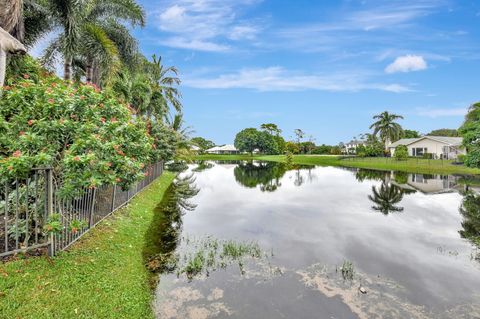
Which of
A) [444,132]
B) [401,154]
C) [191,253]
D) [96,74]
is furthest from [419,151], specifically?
[444,132]

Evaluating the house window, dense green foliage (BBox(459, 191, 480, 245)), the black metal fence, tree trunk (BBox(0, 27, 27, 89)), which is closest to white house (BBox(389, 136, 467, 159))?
the house window

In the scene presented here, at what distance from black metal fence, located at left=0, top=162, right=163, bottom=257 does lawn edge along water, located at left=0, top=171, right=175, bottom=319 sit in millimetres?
373

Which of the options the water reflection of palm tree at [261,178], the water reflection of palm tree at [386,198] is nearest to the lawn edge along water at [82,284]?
the water reflection of palm tree at [386,198]

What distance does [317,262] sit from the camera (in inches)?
335

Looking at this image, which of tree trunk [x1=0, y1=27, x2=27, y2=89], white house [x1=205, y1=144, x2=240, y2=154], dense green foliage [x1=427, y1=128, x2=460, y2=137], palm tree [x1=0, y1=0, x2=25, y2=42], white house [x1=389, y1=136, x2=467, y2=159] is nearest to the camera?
tree trunk [x1=0, y1=27, x2=27, y2=89]

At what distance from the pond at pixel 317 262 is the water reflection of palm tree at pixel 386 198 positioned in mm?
219

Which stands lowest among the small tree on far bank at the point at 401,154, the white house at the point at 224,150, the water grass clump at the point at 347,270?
the water grass clump at the point at 347,270

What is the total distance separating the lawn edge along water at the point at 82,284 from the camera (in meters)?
4.83

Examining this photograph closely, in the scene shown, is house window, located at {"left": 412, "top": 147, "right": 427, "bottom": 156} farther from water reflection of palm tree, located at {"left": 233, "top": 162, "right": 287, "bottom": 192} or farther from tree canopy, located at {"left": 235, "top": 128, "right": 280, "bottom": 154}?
tree canopy, located at {"left": 235, "top": 128, "right": 280, "bottom": 154}

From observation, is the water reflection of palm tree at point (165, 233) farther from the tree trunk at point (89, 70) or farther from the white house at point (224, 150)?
the white house at point (224, 150)

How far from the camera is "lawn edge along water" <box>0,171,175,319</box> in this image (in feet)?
15.9

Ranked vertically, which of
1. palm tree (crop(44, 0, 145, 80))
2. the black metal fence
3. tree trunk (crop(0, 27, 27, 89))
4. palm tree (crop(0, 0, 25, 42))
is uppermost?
palm tree (crop(44, 0, 145, 80))

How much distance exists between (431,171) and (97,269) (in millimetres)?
44133

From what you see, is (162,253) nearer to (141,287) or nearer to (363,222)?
(141,287)
